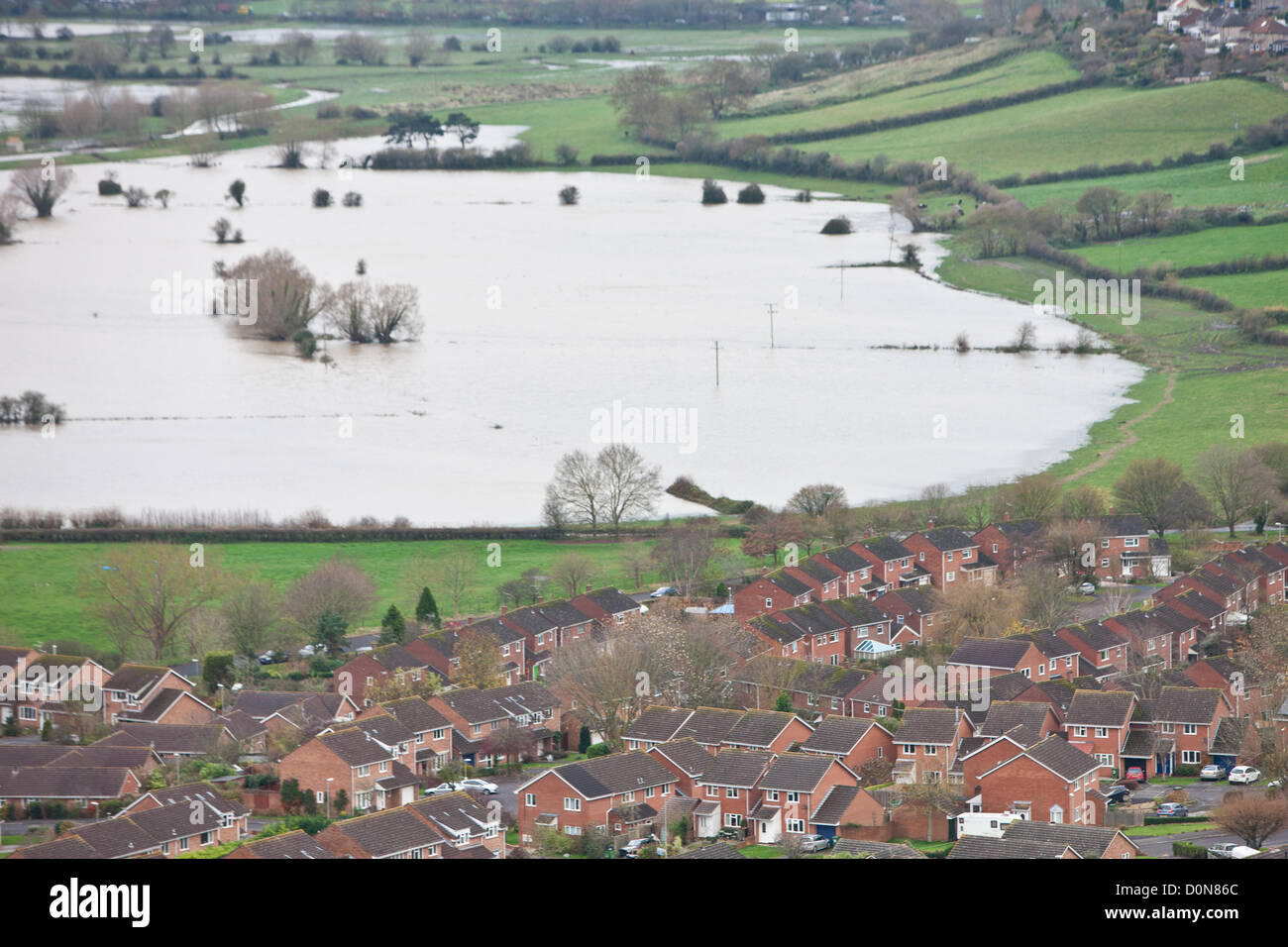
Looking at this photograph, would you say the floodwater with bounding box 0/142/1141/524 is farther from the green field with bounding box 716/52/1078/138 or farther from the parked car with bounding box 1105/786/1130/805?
the parked car with bounding box 1105/786/1130/805

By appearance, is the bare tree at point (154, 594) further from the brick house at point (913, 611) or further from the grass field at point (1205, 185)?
the grass field at point (1205, 185)

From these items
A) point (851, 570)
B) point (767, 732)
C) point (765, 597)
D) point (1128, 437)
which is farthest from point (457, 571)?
point (1128, 437)

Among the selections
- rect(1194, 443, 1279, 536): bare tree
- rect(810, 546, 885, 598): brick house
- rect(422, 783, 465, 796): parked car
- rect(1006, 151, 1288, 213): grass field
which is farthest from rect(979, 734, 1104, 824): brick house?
rect(1006, 151, 1288, 213): grass field

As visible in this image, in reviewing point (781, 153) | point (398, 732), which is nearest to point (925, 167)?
point (781, 153)

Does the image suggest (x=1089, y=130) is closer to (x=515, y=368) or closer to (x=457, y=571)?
(x=515, y=368)

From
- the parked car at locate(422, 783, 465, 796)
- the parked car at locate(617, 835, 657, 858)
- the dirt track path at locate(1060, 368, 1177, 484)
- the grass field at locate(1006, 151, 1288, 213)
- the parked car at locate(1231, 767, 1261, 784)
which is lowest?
the parked car at locate(617, 835, 657, 858)

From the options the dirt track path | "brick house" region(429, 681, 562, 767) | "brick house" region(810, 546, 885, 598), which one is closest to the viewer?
"brick house" region(429, 681, 562, 767)

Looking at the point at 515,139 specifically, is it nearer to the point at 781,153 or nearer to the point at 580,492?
the point at 781,153

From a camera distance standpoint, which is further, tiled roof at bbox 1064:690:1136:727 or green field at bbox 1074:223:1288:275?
green field at bbox 1074:223:1288:275
